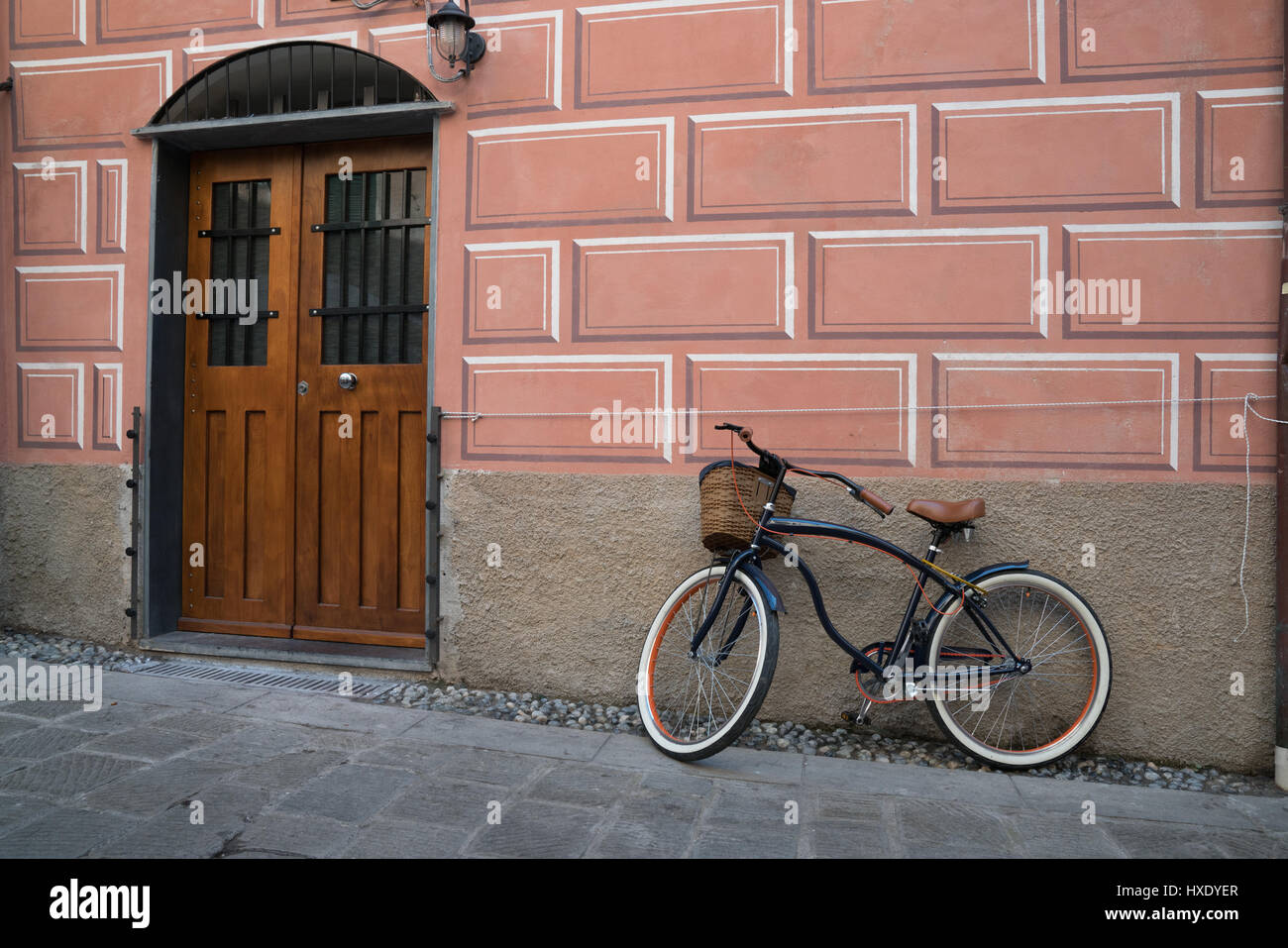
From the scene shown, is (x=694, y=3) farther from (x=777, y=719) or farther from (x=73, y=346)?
(x=73, y=346)

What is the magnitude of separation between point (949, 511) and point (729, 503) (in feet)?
2.74

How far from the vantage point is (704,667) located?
3.53 meters

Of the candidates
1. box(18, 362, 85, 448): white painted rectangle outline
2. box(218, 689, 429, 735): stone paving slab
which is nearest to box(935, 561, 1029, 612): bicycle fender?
box(218, 689, 429, 735): stone paving slab

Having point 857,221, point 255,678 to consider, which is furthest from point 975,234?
point 255,678

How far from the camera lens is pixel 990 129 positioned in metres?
3.65

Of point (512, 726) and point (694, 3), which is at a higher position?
point (694, 3)

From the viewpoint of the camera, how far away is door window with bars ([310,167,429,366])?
14.5 feet

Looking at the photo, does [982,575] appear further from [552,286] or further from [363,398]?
[363,398]

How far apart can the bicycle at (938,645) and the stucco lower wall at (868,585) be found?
7.2 inches

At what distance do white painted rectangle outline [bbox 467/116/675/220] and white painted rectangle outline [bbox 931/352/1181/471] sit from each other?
1.40 meters

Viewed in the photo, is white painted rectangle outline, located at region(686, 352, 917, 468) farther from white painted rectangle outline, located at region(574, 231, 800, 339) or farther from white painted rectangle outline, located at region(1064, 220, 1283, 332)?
white painted rectangle outline, located at region(1064, 220, 1283, 332)

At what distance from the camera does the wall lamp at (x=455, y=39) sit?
13.0 feet

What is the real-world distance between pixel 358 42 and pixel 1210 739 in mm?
4960
